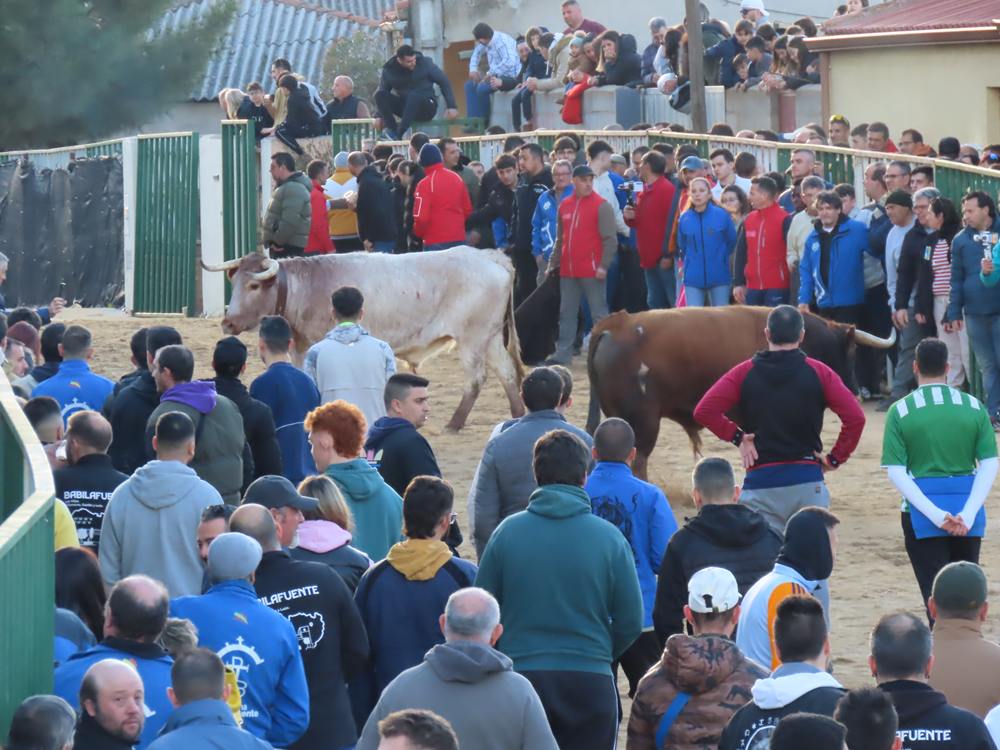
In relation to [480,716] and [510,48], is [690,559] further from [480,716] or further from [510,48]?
[510,48]

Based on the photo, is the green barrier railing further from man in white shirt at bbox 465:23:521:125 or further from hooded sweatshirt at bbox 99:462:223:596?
man in white shirt at bbox 465:23:521:125

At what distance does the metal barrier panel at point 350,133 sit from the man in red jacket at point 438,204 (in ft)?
18.3

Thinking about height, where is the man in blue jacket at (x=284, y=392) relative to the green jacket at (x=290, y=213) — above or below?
below

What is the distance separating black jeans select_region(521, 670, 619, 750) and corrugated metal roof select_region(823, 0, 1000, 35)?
16.5 m

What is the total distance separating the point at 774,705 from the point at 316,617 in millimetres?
1790

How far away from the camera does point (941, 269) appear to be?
49.5 ft

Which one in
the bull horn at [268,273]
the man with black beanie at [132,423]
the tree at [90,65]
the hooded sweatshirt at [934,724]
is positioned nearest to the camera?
the hooded sweatshirt at [934,724]

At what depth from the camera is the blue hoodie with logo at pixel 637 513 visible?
763cm

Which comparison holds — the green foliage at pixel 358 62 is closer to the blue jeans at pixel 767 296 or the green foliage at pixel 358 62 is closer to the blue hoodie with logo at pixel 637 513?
the blue jeans at pixel 767 296

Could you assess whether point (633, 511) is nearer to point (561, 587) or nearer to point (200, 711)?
point (561, 587)

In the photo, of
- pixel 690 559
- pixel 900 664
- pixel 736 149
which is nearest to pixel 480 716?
pixel 900 664

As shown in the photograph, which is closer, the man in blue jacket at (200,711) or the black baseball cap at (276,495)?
the man in blue jacket at (200,711)

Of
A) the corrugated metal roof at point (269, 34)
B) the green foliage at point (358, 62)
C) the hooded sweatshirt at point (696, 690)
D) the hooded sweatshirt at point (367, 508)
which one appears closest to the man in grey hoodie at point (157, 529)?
the hooded sweatshirt at point (367, 508)

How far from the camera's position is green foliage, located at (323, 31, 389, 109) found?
37.3 m
